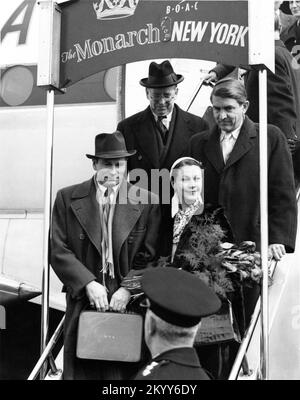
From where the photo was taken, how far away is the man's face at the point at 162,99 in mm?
5164

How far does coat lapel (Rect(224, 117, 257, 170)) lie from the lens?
4.77 m

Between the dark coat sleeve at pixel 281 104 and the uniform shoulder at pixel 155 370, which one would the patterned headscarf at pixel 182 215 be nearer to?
the dark coat sleeve at pixel 281 104

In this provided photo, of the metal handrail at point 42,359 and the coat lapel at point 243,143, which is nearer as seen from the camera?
the metal handrail at point 42,359

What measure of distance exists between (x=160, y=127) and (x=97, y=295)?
137 centimetres

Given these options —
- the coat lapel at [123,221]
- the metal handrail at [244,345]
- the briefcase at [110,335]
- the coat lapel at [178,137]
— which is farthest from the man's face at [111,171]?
the metal handrail at [244,345]

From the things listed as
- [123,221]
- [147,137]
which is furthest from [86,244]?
[147,137]

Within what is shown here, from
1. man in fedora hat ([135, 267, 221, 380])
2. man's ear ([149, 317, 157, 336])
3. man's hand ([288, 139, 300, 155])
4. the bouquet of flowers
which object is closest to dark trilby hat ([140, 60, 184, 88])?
man's hand ([288, 139, 300, 155])

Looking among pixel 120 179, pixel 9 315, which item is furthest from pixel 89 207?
pixel 9 315

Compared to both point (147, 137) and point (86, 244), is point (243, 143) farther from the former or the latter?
point (86, 244)

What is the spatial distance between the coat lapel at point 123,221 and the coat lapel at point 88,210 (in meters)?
0.10

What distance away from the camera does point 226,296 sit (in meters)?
4.27

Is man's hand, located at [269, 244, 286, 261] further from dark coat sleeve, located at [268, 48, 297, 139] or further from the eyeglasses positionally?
the eyeglasses

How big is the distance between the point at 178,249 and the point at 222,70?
1776 millimetres

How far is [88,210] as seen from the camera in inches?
185
